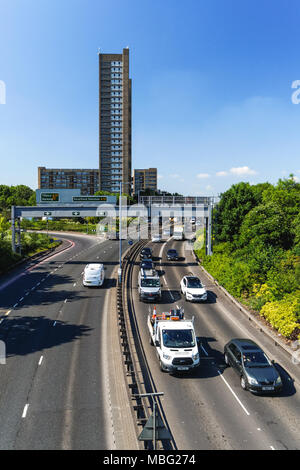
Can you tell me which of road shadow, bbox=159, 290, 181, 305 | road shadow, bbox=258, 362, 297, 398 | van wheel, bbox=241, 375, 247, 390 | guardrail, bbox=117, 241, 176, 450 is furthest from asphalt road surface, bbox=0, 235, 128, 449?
road shadow, bbox=258, 362, 297, 398

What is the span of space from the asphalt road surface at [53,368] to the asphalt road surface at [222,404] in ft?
8.87

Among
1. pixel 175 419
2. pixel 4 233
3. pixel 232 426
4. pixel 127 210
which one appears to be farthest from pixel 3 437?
pixel 4 233

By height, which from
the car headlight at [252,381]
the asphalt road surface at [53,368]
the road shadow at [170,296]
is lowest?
the asphalt road surface at [53,368]

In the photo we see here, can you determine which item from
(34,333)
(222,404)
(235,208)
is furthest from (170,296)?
(235,208)

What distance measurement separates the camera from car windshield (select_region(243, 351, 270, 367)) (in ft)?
50.6

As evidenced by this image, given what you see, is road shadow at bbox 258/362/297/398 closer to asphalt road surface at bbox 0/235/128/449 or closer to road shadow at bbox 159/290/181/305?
asphalt road surface at bbox 0/235/128/449

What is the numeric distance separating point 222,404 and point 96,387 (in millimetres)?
5291

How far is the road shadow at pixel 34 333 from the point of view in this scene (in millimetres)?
18719

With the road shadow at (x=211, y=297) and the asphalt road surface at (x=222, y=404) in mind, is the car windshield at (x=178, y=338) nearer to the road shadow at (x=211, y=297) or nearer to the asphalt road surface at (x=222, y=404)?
the asphalt road surface at (x=222, y=404)

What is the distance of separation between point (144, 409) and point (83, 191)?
16208cm

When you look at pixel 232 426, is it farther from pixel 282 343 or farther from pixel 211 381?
pixel 282 343

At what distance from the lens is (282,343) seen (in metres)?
19.9

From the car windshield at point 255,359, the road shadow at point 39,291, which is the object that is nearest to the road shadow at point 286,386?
the car windshield at point 255,359

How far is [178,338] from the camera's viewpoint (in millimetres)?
17141
